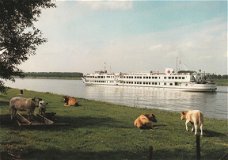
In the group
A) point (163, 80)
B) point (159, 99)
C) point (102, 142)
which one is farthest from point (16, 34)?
point (163, 80)

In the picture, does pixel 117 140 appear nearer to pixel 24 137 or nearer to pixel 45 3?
pixel 24 137

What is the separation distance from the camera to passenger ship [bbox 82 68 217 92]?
9862cm

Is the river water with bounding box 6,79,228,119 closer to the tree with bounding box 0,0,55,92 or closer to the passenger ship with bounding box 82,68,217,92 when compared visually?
the passenger ship with bounding box 82,68,217,92

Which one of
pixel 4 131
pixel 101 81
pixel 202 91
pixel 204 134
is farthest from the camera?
pixel 101 81

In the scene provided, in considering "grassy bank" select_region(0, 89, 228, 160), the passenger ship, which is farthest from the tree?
the passenger ship

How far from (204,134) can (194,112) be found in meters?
1.23

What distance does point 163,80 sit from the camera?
352 feet

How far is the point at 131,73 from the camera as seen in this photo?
124 metres

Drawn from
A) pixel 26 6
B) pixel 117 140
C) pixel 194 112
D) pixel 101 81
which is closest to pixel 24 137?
pixel 117 140

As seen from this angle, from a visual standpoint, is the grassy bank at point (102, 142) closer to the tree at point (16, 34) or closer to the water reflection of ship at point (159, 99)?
the tree at point (16, 34)

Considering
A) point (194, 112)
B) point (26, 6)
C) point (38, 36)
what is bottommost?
Answer: point (194, 112)

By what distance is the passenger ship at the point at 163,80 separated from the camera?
98.6m

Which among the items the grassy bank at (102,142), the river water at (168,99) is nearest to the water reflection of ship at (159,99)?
the river water at (168,99)

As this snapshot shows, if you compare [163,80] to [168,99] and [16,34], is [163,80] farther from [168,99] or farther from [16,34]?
[16,34]
